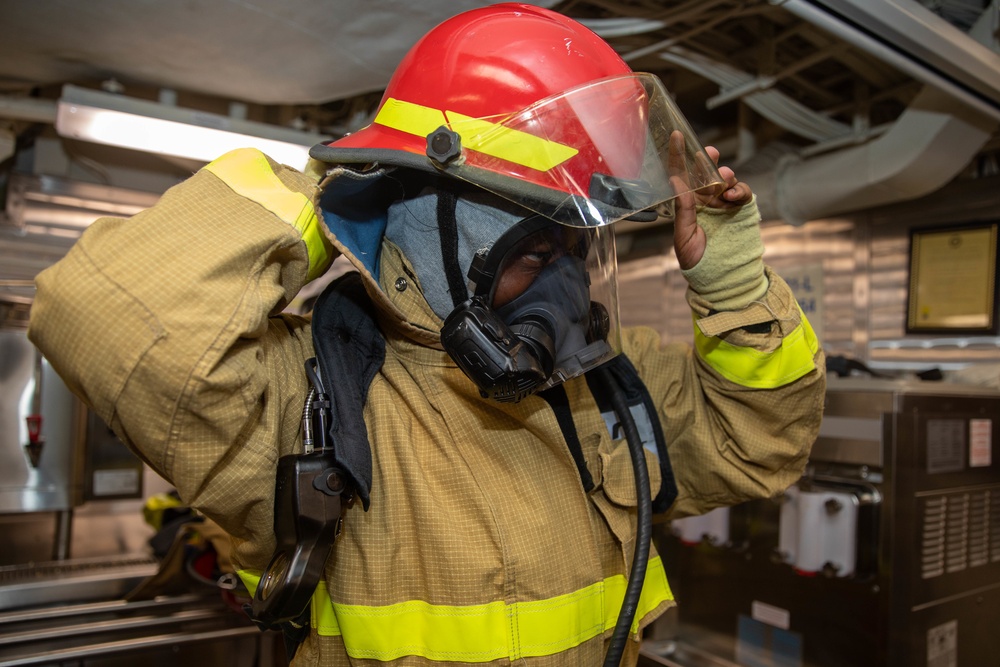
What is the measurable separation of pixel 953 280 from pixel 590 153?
7.96 ft

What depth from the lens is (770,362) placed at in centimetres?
137

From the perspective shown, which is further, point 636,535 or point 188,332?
point 636,535

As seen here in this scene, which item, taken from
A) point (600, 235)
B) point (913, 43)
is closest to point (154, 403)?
point (600, 235)

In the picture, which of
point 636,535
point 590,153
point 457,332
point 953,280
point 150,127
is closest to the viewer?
point 457,332

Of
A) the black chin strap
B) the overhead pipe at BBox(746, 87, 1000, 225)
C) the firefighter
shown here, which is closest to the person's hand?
the firefighter

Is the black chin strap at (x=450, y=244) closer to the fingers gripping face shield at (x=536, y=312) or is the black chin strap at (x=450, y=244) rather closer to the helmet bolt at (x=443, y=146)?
the fingers gripping face shield at (x=536, y=312)

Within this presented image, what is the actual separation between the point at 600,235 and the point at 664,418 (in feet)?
1.50

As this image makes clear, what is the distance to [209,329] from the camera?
93 cm

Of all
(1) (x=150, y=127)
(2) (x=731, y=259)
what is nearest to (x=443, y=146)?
(2) (x=731, y=259)

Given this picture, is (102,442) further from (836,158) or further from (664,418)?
(836,158)

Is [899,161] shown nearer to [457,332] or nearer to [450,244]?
[450,244]

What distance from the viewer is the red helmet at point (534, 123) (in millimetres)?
1149

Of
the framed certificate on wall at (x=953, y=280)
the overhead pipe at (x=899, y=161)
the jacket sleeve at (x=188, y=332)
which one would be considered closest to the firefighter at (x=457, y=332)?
the jacket sleeve at (x=188, y=332)

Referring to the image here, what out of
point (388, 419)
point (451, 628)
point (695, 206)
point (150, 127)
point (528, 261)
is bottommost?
point (451, 628)
